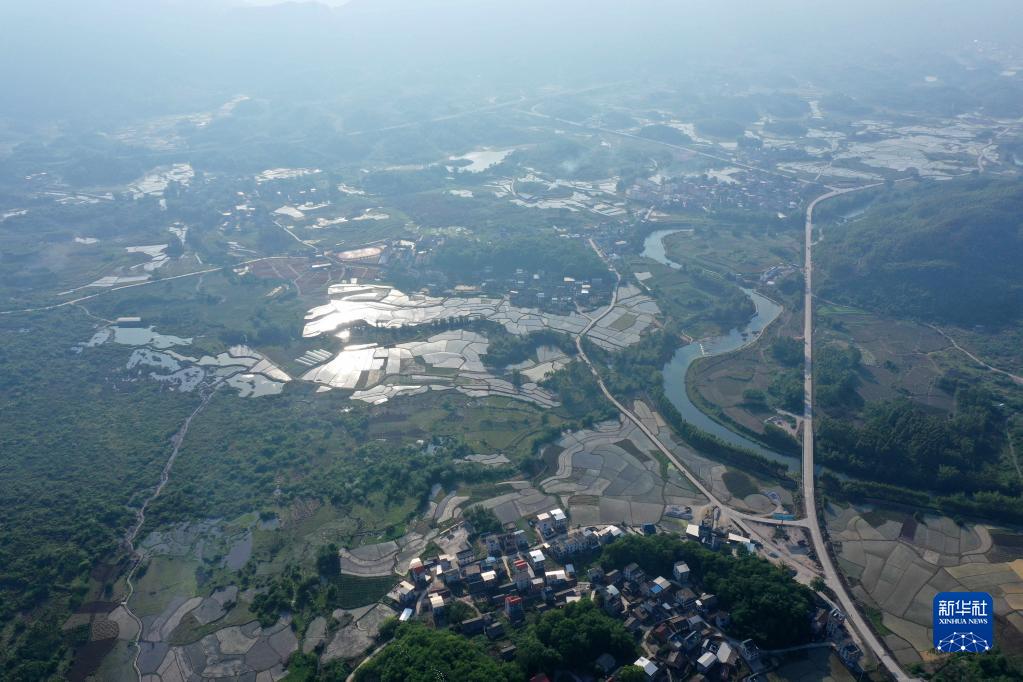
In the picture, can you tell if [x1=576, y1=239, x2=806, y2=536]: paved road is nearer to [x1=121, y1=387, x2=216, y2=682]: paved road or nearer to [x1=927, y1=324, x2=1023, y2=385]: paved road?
[x1=927, y1=324, x2=1023, y2=385]: paved road

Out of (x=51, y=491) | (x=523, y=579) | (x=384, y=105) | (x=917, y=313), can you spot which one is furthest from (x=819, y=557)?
(x=384, y=105)

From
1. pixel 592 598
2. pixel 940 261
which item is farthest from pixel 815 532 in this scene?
pixel 940 261

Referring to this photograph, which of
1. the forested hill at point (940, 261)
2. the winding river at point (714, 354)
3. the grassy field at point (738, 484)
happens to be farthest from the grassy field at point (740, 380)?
the forested hill at point (940, 261)

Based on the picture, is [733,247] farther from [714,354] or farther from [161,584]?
[161,584]

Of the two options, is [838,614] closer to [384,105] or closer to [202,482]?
[202,482]

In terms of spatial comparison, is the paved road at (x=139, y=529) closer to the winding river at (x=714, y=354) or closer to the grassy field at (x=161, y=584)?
the grassy field at (x=161, y=584)

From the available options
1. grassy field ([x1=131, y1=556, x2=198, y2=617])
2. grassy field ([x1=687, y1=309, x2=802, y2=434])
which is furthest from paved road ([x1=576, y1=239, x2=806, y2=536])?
grassy field ([x1=131, y1=556, x2=198, y2=617])

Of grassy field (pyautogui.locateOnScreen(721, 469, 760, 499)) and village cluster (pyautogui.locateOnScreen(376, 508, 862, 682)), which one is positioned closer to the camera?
village cluster (pyautogui.locateOnScreen(376, 508, 862, 682))
